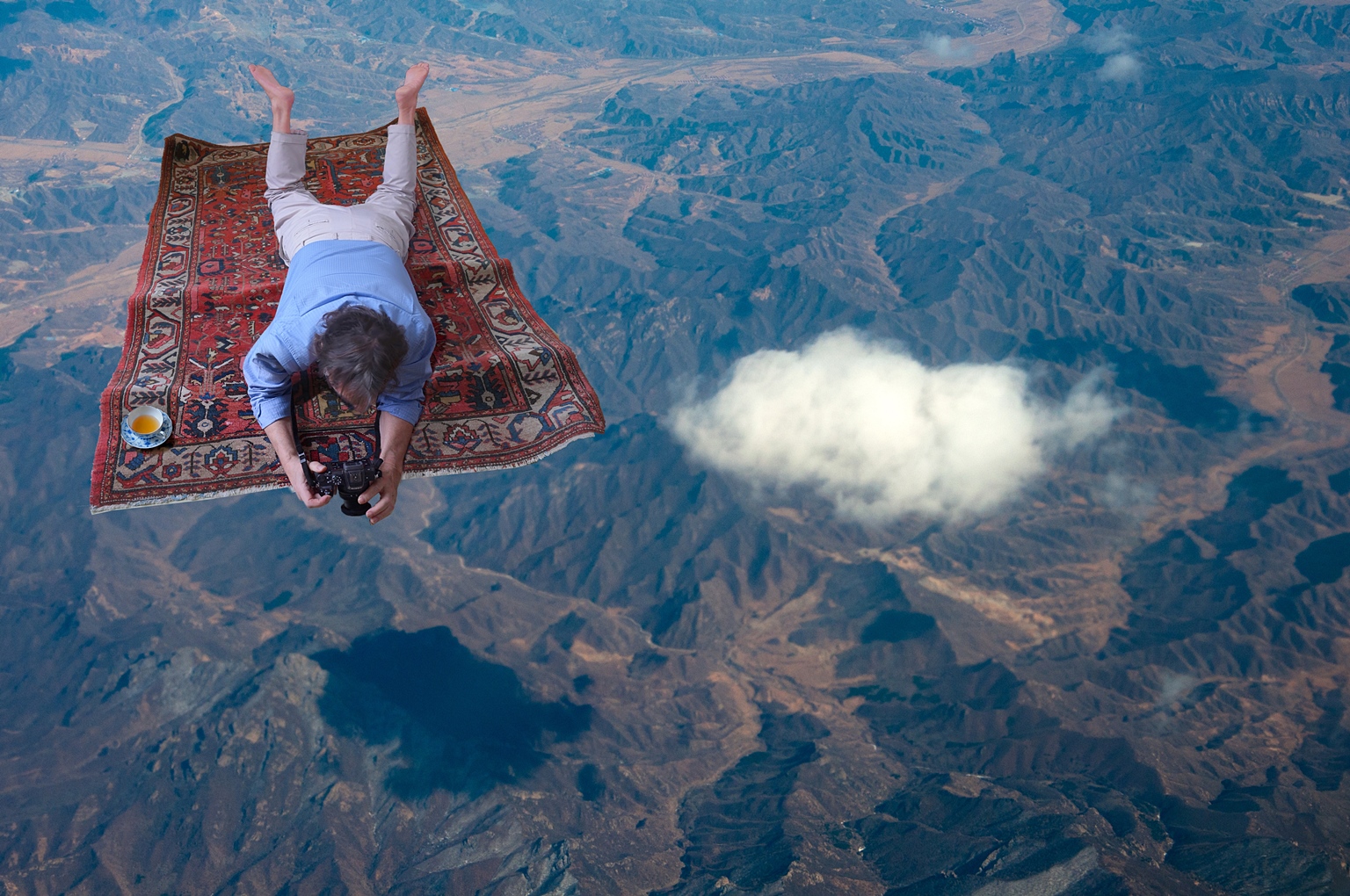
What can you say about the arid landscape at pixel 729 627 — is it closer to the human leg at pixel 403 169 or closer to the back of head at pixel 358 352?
the human leg at pixel 403 169

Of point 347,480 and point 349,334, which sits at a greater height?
point 349,334

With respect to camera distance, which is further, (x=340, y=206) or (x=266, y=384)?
(x=340, y=206)

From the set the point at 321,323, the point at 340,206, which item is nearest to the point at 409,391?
the point at 321,323

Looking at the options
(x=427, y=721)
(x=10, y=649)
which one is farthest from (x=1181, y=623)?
(x=10, y=649)

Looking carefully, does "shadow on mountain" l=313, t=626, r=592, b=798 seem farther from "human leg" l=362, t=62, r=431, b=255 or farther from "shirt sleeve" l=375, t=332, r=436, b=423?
"shirt sleeve" l=375, t=332, r=436, b=423

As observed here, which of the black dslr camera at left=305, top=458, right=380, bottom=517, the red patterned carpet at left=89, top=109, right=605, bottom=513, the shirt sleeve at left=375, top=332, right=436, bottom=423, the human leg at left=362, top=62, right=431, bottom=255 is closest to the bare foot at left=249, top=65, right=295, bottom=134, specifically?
the human leg at left=362, top=62, right=431, bottom=255

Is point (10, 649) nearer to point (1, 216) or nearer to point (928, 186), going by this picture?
point (1, 216)

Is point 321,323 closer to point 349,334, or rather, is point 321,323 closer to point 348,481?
point 349,334
